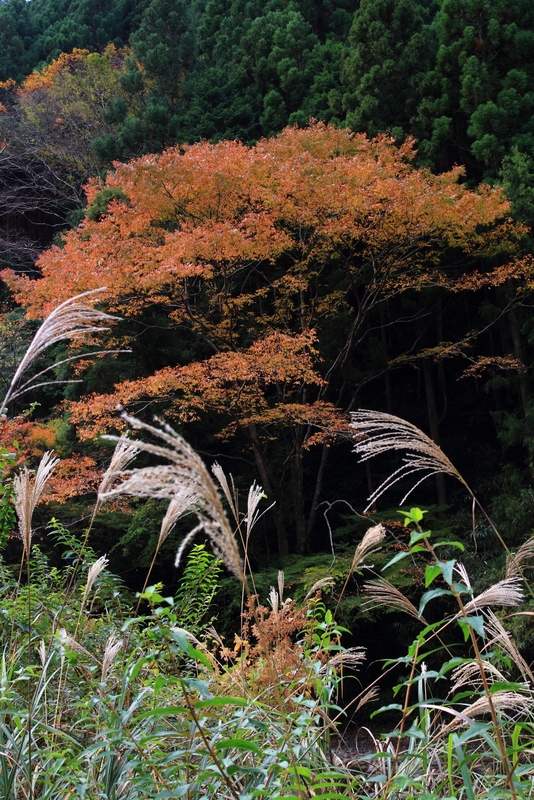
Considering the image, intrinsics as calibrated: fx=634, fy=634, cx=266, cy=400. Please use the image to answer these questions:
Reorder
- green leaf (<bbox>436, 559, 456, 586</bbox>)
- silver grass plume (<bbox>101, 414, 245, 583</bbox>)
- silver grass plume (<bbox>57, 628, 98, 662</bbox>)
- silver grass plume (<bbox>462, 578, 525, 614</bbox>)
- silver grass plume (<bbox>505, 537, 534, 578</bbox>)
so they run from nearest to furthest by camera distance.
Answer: silver grass plume (<bbox>101, 414, 245, 583</bbox>) < green leaf (<bbox>436, 559, 456, 586</bbox>) < silver grass plume (<bbox>462, 578, 525, 614</bbox>) < silver grass plume (<bbox>505, 537, 534, 578</bbox>) < silver grass plume (<bbox>57, 628, 98, 662</bbox>)

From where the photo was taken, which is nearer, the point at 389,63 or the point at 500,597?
the point at 500,597

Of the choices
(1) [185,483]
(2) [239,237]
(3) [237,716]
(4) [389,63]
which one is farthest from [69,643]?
(4) [389,63]

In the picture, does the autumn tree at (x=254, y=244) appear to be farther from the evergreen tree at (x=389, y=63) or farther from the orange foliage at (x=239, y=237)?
the evergreen tree at (x=389, y=63)

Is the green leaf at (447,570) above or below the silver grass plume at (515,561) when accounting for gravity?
above

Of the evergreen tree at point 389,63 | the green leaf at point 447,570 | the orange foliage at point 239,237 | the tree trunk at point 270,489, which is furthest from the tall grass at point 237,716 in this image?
the evergreen tree at point 389,63

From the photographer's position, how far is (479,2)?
817cm

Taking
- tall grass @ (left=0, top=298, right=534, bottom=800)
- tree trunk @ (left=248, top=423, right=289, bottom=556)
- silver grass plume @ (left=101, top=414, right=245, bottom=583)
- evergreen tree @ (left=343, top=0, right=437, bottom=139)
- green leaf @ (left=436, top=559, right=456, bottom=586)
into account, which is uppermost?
evergreen tree @ (left=343, top=0, right=437, bottom=139)

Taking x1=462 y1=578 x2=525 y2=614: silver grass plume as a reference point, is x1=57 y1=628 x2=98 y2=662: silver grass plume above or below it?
below

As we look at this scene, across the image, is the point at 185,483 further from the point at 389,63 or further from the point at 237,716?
the point at 389,63

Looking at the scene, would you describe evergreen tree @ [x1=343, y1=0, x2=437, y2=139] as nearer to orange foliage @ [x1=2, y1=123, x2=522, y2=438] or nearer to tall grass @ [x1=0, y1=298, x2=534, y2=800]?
orange foliage @ [x1=2, y1=123, x2=522, y2=438]

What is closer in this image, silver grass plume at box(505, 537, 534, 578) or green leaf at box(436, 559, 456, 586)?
green leaf at box(436, 559, 456, 586)

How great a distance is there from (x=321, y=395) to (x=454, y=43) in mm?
5209

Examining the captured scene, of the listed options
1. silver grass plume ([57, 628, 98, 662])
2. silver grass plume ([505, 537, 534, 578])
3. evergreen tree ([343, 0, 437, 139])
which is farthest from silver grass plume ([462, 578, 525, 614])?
evergreen tree ([343, 0, 437, 139])

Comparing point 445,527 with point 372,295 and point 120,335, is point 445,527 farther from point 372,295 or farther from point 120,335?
point 120,335
